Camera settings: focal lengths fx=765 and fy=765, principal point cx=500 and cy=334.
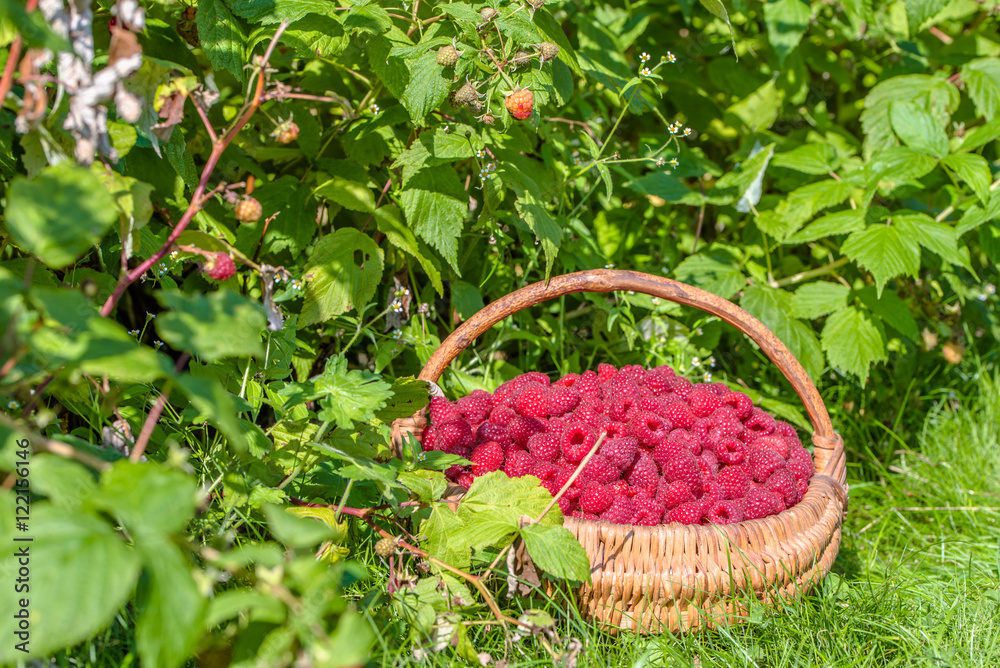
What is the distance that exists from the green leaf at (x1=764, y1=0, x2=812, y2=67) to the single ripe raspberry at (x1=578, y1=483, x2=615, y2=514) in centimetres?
169

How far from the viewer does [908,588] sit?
166cm

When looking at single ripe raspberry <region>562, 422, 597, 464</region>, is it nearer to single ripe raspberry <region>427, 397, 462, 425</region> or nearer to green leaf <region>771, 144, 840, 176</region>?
single ripe raspberry <region>427, 397, 462, 425</region>

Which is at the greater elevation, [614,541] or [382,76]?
[382,76]

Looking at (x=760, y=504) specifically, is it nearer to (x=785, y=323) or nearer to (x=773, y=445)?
(x=773, y=445)

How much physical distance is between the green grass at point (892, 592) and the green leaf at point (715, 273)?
0.66 meters

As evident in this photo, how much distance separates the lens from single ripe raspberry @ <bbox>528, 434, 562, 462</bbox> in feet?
5.23

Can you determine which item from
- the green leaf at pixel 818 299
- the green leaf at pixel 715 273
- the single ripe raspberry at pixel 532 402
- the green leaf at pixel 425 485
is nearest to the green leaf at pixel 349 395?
the green leaf at pixel 425 485

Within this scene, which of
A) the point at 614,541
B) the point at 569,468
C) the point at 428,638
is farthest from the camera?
the point at 569,468

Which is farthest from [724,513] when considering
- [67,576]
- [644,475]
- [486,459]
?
[67,576]

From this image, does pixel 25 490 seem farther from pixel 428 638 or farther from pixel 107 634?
pixel 428 638

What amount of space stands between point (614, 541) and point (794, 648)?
384mm

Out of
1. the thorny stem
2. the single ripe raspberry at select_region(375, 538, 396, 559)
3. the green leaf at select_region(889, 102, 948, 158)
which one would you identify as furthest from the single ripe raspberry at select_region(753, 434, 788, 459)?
the thorny stem

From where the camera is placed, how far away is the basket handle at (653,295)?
1707mm

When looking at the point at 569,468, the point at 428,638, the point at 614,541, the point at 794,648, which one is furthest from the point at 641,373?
the point at 428,638
